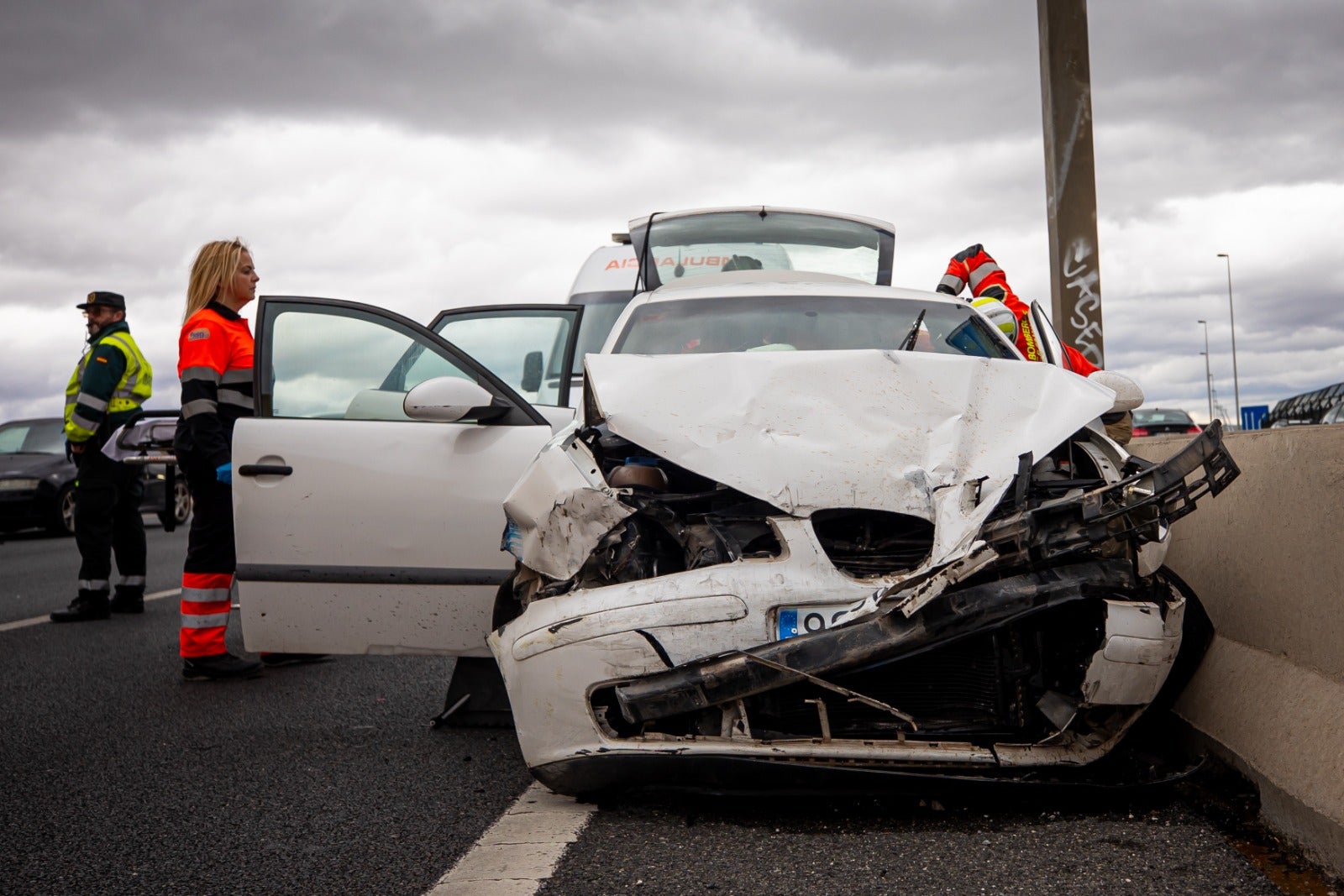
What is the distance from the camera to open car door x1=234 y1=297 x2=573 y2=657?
4.63 meters

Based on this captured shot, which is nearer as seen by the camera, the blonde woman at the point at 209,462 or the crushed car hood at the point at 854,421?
the crushed car hood at the point at 854,421

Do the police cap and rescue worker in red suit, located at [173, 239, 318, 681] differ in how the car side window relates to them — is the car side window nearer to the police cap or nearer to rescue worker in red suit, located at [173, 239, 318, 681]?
rescue worker in red suit, located at [173, 239, 318, 681]

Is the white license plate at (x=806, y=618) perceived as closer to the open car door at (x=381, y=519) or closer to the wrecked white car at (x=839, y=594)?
the wrecked white car at (x=839, y=594)

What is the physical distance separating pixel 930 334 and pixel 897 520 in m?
1.55

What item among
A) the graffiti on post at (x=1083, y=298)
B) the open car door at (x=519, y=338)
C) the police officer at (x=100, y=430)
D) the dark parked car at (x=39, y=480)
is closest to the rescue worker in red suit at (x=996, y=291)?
the graffiti on post at (x=1083, y=298)

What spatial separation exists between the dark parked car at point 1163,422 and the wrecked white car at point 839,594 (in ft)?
62.3

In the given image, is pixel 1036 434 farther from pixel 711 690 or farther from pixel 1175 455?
pixel 711 690

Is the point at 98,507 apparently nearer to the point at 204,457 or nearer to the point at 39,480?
the point at 204,457

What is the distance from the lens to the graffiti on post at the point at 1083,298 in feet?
25.3

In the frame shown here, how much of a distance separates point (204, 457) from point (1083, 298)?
5.16 m

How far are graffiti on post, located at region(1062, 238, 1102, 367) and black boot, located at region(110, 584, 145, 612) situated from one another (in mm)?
6172

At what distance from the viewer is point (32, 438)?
16.0 m

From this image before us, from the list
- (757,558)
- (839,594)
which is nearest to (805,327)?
(757,558)

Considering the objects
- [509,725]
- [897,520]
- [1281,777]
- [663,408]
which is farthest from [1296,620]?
[509,725]
